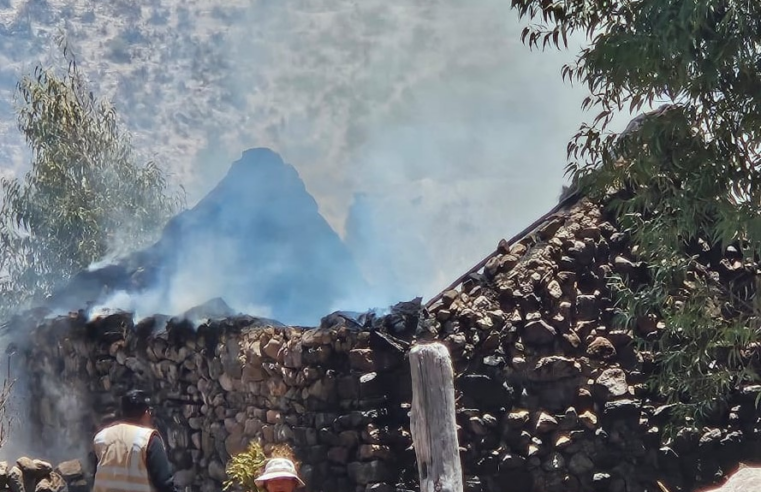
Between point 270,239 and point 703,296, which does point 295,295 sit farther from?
point 703,296

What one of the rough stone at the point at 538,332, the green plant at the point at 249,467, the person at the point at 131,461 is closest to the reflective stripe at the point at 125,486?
the person at the point at 131,461

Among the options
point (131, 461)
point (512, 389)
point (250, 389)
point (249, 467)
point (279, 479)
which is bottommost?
point (279, 479)

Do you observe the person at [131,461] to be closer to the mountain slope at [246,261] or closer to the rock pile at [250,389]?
the rock pile at [250,389]

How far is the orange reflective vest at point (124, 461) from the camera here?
6000 millimetres

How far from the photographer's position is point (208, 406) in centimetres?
1170

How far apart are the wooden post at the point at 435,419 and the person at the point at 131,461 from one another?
5.03 ft

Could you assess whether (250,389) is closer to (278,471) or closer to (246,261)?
(246,261)

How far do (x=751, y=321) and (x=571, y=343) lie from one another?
2.56 metres

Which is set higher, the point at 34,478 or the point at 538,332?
the point at 538,332

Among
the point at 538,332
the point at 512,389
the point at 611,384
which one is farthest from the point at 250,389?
the point at 611,384

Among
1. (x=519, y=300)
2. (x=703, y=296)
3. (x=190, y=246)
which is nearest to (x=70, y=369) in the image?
(x=190, y=246)

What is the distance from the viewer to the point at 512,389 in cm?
1018

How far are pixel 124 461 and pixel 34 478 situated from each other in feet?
18.0

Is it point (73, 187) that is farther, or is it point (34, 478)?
point (73, 187)
